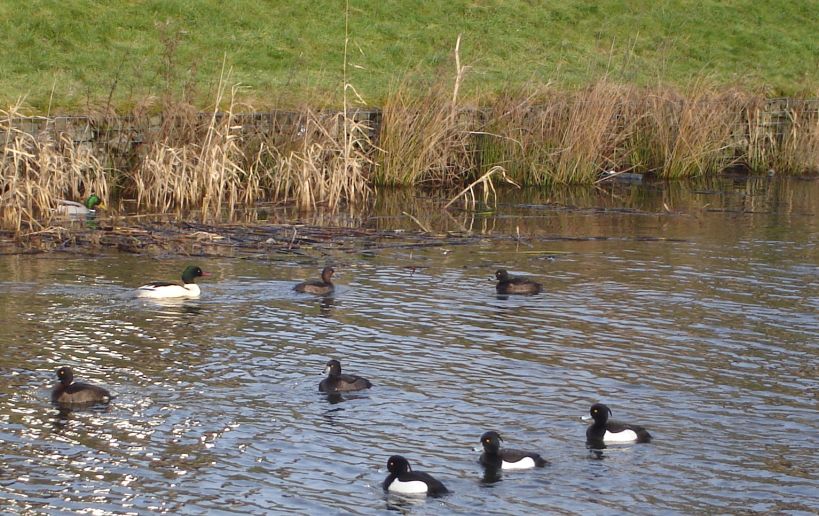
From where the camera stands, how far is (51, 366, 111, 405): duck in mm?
12023

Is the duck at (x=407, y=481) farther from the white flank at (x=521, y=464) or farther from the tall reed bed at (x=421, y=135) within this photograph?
the tall reed bed at (x=421, y=135)

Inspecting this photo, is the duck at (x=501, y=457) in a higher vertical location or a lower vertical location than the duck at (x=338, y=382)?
lower

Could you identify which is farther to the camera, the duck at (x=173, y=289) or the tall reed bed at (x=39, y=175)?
the tall reed bed at (x=39, y=175)

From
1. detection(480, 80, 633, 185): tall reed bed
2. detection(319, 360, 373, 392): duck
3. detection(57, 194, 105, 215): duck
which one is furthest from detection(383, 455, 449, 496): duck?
detection(480, 80, 633, 185): tall reed bed

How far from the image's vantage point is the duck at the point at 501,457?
10.5 meters

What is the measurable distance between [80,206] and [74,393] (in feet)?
31.6

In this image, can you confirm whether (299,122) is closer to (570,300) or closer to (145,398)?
(570,300)

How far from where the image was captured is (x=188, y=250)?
1980cm

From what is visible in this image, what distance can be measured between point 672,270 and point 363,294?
4.89 m

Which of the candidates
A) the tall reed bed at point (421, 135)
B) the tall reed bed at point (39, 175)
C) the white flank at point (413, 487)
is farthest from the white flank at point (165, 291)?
the tall reed bed at point (421, 135)

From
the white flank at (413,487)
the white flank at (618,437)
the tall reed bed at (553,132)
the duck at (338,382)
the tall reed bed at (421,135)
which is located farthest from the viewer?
the tall reed bed at (553,132)

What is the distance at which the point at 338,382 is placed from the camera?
12.5m

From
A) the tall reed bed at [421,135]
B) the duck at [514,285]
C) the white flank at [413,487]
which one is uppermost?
the tall reed bed at [421,135]

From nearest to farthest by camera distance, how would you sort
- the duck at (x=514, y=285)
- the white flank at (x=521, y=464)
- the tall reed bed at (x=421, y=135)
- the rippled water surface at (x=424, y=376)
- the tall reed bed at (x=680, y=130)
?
the rippled water surface at (x=424, y=376), the white flank at (x=521, y=464), the duck at (x=514, y=285), the tall reed bed at (x=421, y=135), the tall reed bed at (x=680, y=130)
